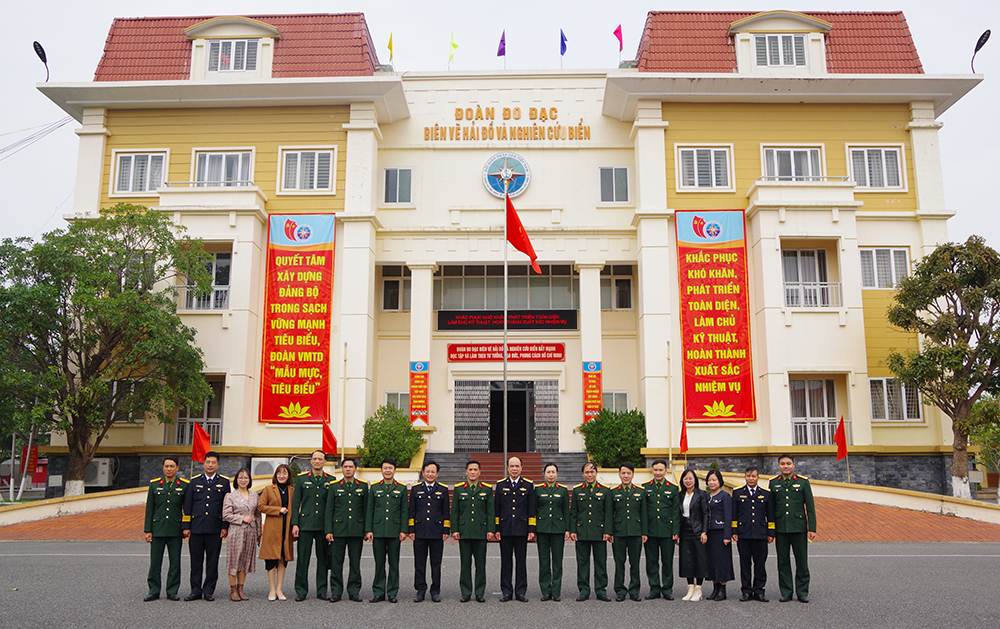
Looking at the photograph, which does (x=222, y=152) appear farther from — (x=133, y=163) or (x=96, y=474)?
(x=96, y=474)

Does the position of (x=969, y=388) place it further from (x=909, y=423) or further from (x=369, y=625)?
(x=369, y=625)

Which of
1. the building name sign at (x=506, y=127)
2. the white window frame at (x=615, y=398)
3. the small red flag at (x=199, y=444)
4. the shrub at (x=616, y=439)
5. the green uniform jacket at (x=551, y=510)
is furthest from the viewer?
the building name sign at (x=506, y=127)

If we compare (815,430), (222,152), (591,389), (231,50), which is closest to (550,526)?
(591,389)

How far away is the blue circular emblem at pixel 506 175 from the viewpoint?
951 inches

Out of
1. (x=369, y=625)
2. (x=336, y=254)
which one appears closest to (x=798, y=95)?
(x=336, y=254)

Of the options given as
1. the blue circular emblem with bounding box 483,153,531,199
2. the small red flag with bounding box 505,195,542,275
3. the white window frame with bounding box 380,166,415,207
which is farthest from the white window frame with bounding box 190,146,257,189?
the small red flag with bounding box 505,195,542,275

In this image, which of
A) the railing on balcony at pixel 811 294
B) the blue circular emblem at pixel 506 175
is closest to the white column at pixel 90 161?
the blue circular emblem at pixel 506 175

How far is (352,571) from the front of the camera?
29.3 feet

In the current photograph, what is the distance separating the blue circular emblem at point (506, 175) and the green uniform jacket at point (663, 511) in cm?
1587

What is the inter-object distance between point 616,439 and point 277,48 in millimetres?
15048

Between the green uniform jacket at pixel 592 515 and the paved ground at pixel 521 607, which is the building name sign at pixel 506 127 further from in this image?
the green uniform jacket at pixel 592 515

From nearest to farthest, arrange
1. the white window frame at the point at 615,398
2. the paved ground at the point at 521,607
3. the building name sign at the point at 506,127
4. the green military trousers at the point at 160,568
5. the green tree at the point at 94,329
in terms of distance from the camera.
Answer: the paved ground at the point at 521,607
the green military trousers at the point at 160,568
the green tree at the point at 94,329
the white window frame at the point at 615,398
the building name sign at the point at 506,127

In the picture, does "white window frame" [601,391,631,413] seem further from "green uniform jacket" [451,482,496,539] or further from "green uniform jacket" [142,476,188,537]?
"green uniform jacket" [142,476,188,537]

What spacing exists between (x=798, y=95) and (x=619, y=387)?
32.5 feet
